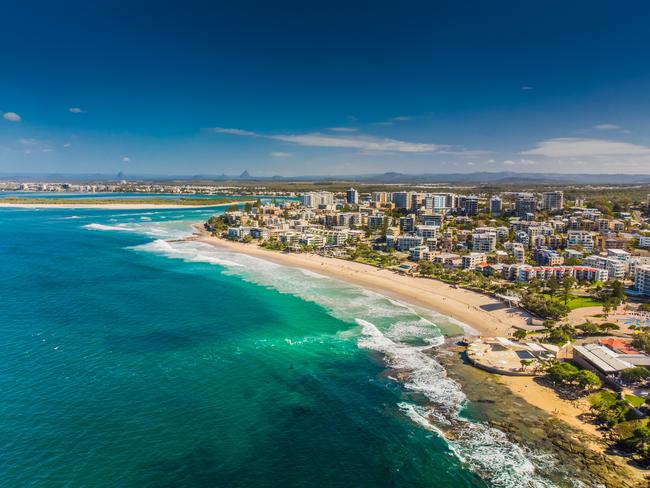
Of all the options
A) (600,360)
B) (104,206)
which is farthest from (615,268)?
(104,206)

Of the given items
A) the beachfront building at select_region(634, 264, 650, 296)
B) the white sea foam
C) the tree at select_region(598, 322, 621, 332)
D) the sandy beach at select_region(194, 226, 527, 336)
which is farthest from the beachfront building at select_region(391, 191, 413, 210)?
the tree at select_region(598, 322, 621, 332)

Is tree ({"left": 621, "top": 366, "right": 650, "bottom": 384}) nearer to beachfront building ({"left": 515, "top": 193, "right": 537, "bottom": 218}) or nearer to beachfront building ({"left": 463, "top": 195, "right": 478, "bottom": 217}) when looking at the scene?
beachfront building ({"left": 515, "top": 193, "right": 537, "bottom": 218})

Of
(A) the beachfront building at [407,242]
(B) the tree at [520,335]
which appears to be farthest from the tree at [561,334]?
(A) the beachfront building at [407,242]

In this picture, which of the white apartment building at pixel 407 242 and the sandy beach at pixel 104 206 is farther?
the sandy beach at pixel 104 206

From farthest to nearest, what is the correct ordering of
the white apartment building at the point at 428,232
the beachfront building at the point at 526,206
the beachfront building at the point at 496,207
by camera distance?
the beachfront building at the point at 496,207, the beachfront building at the point at 526,206, the white apartment building at the point at 428,232

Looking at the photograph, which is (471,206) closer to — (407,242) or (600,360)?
(407,242)

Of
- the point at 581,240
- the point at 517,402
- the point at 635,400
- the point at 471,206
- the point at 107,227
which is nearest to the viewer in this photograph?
the point at 635,400

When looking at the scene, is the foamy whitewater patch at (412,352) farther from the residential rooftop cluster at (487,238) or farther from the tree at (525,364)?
the residential rooftop cluster at (487,238)

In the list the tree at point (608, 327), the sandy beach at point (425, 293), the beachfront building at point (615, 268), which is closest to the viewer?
the tree at point (608, 327)
